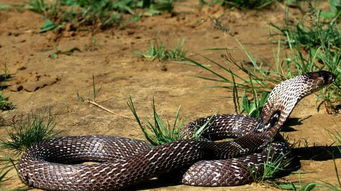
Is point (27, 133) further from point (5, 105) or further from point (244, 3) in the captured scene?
point (244, 3)

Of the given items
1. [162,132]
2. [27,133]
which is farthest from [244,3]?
[27,133]

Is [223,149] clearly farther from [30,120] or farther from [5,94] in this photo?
[5,94]

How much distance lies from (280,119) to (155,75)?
3.33 metres

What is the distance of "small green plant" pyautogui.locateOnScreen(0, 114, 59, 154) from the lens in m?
8.03

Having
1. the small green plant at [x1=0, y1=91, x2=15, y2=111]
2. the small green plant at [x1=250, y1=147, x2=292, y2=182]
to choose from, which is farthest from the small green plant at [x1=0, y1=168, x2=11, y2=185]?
the small green plant at [x1=250, y1=147, x2=292, y2=182]

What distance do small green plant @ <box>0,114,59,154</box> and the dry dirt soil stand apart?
16 cm

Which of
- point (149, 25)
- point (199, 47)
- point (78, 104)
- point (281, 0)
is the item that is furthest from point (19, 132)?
point (281, 0)

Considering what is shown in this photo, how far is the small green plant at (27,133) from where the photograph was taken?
803 centimetres

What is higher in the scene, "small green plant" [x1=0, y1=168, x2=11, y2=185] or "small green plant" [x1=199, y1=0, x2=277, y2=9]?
"small green plant" [x1=199, y1=0, x2=277, y2=9]

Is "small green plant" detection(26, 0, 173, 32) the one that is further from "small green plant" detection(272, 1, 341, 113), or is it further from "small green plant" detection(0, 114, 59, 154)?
A: "small green plant" detection(0, 114, 59, 154)

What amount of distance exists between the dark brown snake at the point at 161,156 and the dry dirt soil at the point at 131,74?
18cm

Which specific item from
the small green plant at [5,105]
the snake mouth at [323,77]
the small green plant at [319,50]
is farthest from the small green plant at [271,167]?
the small green plant at [5,105]

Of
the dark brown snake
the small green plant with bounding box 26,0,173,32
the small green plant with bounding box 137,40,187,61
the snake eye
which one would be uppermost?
the snake eye

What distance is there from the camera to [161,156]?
706 cm
